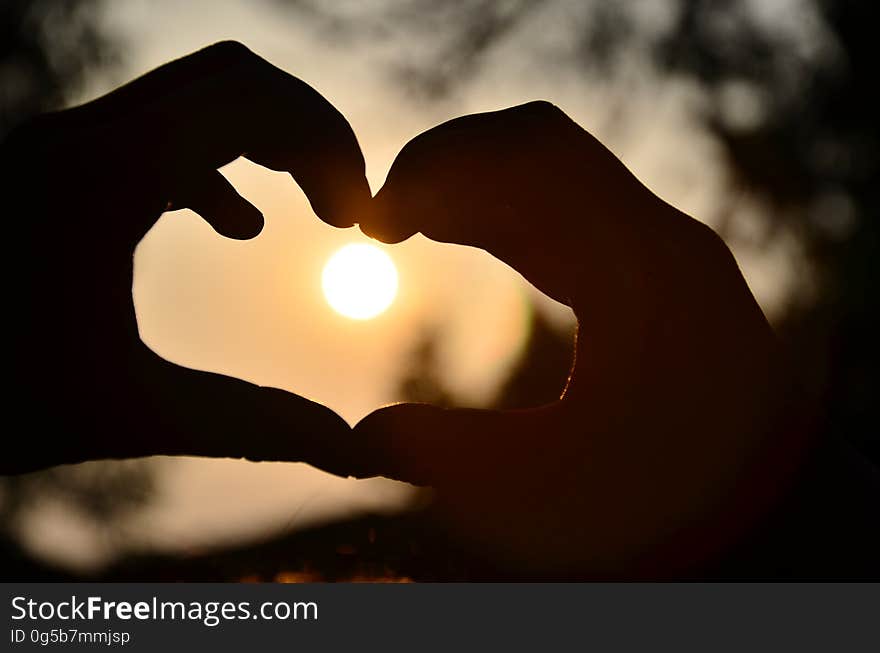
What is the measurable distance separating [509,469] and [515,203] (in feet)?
1.50

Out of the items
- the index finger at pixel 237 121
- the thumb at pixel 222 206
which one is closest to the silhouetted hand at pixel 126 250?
the index finger at pixel 237 121

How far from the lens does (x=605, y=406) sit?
129cm

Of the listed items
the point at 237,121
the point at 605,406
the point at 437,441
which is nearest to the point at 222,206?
the point at 237,121

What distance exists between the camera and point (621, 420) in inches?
50.8

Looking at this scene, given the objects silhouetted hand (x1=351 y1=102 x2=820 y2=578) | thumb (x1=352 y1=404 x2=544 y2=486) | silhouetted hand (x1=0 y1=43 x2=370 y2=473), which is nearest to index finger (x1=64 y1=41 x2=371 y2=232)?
silhouetted hand (x1=0 y1=43 x2=370 y2=473)

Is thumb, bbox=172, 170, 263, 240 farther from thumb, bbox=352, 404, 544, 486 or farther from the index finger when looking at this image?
thumb, bbox=352, 404, 544, 486

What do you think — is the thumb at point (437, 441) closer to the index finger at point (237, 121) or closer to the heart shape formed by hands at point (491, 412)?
the heart shape formed by hands at point (491, 412)

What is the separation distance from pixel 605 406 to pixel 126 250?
2.40 ft

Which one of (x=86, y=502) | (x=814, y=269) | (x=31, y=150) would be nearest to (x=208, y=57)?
(x=31, y=150)

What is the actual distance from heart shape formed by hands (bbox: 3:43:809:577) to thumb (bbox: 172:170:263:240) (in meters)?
0.17

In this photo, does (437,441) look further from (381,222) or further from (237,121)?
(237,121)

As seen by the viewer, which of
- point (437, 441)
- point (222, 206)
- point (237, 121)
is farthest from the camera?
point (222, 206)

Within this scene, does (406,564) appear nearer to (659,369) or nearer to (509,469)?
(509,469)

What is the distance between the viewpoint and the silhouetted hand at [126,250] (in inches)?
48.4
